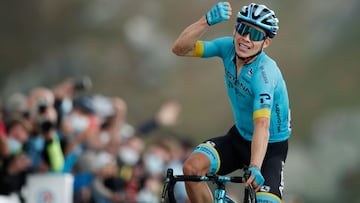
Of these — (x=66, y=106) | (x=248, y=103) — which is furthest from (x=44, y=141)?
(x=248, y=103)

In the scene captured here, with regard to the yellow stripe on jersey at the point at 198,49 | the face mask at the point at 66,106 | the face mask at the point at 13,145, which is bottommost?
the face mask at the point at 13,145

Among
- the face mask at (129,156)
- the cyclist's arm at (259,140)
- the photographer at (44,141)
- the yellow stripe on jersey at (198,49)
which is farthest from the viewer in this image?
the face mask at (129,156)

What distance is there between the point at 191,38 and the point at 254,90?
0.89 meters

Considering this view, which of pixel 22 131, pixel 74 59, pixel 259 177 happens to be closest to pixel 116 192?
pixel 22 131

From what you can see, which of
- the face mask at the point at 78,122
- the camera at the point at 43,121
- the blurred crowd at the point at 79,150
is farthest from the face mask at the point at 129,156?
the camera at the point at 43,121

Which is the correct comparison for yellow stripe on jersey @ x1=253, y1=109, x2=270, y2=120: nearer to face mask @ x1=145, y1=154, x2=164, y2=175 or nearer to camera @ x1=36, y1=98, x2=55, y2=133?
camera @ x1=36, y1=98, x2=55, y2=133

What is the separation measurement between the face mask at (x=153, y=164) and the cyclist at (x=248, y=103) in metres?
7.27

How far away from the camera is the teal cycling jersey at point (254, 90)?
366 inches

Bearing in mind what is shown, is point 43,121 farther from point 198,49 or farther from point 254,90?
point 254,90

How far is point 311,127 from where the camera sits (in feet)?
73.1

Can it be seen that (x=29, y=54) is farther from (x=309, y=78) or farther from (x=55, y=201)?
(x=55, y=201)

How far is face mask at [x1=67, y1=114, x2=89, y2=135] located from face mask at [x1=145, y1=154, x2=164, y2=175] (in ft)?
8.61

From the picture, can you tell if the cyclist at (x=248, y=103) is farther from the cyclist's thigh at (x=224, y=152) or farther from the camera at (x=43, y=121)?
the camera at (x=43, y=121)

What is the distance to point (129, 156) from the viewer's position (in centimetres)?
1666
